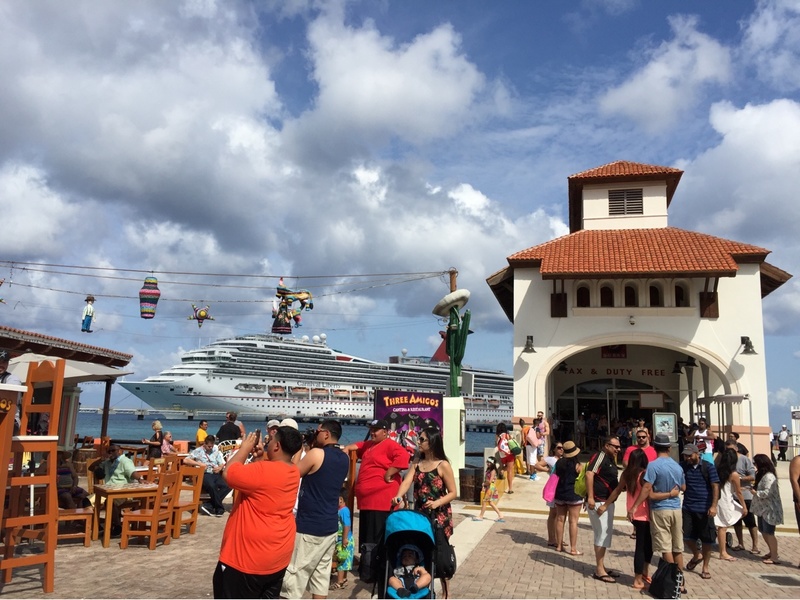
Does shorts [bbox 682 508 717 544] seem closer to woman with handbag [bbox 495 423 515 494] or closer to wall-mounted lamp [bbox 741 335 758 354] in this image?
woman with handbag [bbox 495 423 515 494]

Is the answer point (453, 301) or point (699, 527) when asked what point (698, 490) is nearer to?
point (699, 527)

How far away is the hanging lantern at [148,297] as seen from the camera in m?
16.1

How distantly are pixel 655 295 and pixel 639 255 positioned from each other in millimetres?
1257

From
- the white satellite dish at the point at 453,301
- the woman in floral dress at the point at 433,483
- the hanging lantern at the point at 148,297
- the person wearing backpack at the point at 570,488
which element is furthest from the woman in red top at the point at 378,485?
the hanging lantern at the point at 148,297

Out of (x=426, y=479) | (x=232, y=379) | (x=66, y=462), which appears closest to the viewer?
(x=426, y=479)

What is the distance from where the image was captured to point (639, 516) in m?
5.78

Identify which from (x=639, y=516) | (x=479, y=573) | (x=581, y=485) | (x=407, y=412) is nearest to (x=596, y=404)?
(x=407, y=412)

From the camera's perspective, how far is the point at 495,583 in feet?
18.7

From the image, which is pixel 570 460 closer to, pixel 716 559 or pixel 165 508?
pixel 716 559

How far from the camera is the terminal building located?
15.4 m

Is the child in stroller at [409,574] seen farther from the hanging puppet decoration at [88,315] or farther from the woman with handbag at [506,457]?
the hanging puppet decoration at [88,315]

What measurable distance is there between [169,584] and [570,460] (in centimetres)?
433

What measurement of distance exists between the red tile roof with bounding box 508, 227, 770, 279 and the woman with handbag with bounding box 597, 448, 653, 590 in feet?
33.4

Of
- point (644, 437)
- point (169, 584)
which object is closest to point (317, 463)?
point (169, 584)
